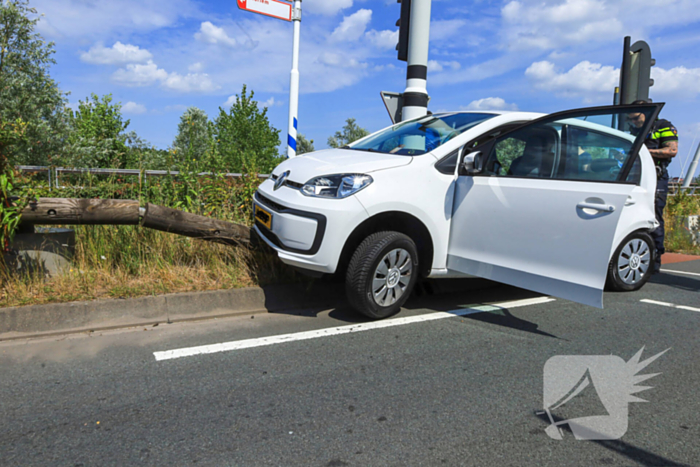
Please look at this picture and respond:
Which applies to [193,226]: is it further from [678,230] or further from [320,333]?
[678,230]

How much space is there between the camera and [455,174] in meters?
4.67

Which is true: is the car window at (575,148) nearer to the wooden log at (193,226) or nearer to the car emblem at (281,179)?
the car emblem at (281,179)

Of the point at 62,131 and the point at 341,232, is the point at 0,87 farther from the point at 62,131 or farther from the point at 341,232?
the point at 341,232

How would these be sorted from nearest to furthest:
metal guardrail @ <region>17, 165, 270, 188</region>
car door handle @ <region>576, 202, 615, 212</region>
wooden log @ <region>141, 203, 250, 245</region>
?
1. car door handle @ <region>576, 202, 615, 212</region>
2. wooden log @ <region>141, 203, 250, 245</region>
3. metal guardrail @ <region>17, 165, 270, 188</region>

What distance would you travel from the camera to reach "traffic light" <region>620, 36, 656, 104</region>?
7.38m

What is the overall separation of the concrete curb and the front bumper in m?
0.68

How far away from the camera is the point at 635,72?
751 centimetres

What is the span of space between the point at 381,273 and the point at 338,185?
32.7 inches

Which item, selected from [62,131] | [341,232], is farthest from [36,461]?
[62,131]

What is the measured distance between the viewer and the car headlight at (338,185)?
4.17m

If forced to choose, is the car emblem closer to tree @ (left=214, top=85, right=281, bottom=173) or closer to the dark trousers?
the dark trousers

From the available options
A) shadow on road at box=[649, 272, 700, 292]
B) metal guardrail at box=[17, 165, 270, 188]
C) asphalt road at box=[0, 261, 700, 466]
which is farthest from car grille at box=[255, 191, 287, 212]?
shadow on road at box=[649, 272, 700, 292]

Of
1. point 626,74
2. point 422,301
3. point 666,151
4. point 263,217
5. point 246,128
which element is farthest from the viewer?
point 246,128

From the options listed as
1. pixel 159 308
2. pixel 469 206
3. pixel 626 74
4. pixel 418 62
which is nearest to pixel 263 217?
pixel 159 308
